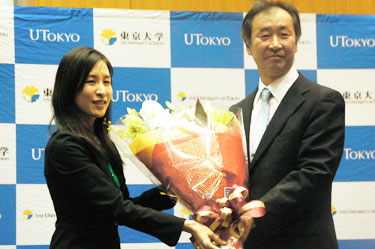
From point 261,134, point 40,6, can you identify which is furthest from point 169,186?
point 40,6

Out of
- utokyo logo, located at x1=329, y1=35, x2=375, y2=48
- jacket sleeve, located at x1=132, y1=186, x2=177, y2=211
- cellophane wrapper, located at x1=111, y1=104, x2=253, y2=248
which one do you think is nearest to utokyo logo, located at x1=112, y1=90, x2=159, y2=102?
utokyo logo, located at x1=329, y1=35, x2=375, y2=48

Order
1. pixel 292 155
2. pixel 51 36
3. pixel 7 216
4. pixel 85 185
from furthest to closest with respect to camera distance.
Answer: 1. pixel 51 36
2. pixel 7 216
3. pixel 292 155
4. pixel 85 185

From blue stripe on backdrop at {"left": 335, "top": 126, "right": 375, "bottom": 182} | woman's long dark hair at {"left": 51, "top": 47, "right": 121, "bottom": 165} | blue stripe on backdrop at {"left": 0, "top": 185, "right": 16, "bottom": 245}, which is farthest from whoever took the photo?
blue stripe on backdrop at {"left": 335, "top": 126, "right": 375, "bottom": 182}

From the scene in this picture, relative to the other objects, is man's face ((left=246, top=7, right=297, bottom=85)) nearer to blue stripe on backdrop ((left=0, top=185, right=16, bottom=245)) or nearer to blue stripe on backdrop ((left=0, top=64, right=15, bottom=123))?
blue stripe on backdrop ((left=0, top=64, right=15, bottom=123))

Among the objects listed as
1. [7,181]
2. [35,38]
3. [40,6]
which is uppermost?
[40,6]

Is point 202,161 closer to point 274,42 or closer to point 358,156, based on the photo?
point 274,42

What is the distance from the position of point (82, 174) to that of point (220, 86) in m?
2.09

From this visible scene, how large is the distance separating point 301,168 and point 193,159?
17.7 inches

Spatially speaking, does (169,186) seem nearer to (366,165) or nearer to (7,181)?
(7,181)

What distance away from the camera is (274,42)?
235 centimetres

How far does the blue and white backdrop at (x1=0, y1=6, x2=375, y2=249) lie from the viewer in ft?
12.2

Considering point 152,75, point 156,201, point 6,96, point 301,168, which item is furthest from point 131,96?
point 301,168

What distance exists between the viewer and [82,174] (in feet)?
6.76

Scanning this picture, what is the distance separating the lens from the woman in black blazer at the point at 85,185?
2.05 metres
